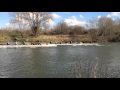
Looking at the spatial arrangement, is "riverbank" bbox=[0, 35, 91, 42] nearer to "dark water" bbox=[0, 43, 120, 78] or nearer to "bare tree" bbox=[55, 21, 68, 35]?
"bare tree" bbox=[55, 21, 68, 35]

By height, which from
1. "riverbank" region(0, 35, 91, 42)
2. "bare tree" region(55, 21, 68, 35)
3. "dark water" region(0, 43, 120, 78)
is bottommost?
"dark water" region(0, 43, 120, 78)

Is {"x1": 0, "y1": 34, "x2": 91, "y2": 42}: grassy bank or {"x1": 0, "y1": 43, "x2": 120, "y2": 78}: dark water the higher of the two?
{"x1": 0, "y1": 34, "x2": 91, "y2": 42}: grassy bank

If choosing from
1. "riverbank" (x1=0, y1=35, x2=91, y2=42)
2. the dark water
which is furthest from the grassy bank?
the dark water

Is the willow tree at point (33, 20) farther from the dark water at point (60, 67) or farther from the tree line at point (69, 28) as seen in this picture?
the dark water at point (60, 67)

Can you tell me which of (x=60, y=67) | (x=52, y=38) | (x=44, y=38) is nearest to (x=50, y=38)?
(x=52, y=38)

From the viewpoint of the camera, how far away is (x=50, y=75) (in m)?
7.80

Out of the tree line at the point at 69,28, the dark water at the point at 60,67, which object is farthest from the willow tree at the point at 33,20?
the dark water at the point at 60,67

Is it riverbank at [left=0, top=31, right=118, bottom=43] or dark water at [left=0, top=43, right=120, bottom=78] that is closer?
dark water at [left=0, top=43, right=120, bottom=78]
